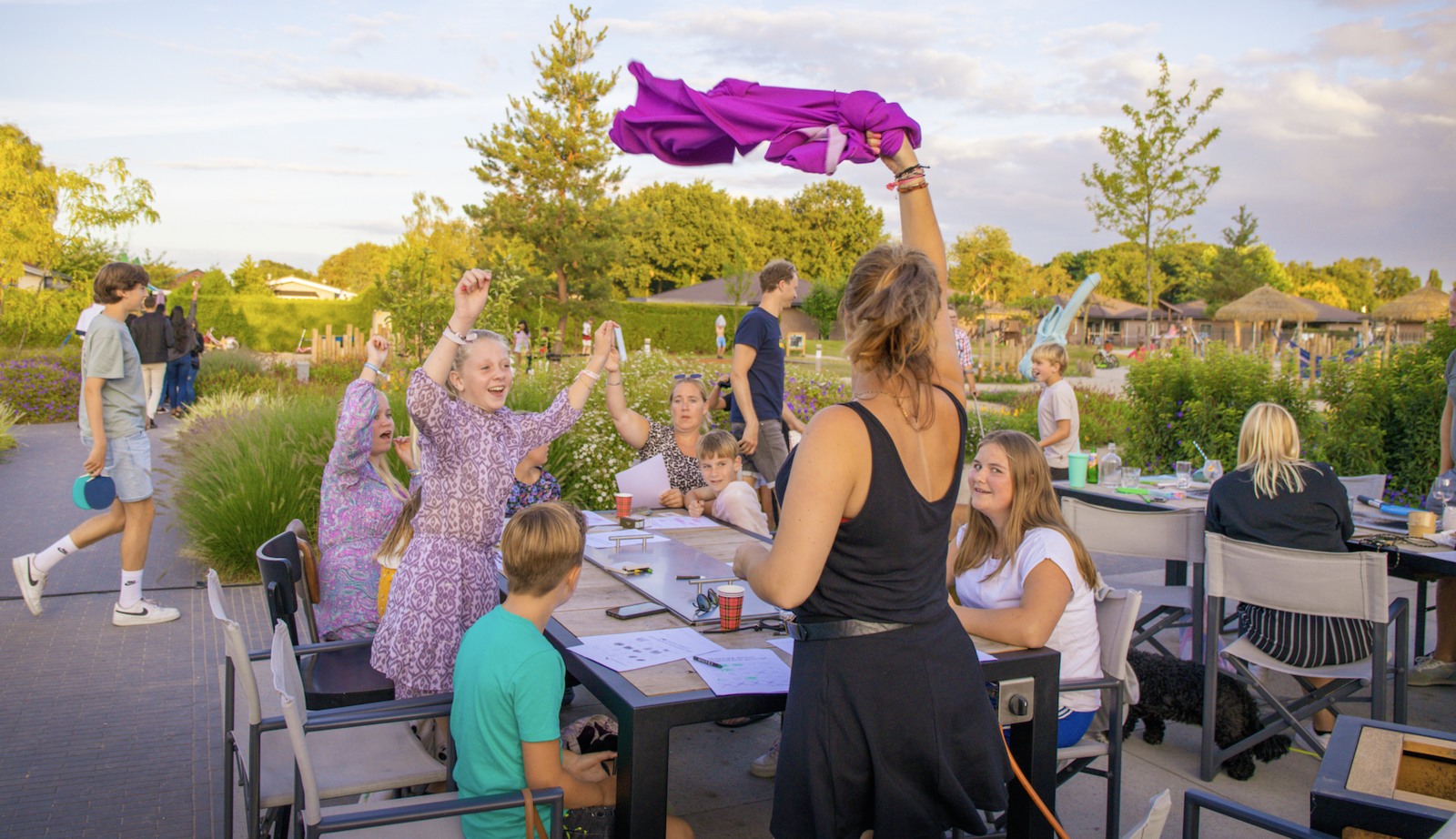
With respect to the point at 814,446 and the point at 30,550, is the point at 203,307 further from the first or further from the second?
the point at 814,446

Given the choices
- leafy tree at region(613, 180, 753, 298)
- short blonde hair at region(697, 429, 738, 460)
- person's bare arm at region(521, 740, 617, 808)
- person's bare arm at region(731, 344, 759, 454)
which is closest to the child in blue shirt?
person's bare arm at region(521, 740, 617, 808)

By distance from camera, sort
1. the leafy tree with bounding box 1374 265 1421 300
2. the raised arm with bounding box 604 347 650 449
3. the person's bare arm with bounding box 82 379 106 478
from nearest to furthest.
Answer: the raised arm with bounding box 604 347 650 449, the person's bare arm with bounding box 82 379 106 478, the leafy tree with bounding box 1374 265 1421 300

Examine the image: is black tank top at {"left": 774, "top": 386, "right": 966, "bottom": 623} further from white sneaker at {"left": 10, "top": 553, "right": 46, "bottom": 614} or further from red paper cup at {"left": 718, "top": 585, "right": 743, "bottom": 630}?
white sneaker at {"left": 10, "top": 553, "right": 46, "bottom": 614}

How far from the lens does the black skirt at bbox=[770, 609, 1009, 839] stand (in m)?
1.69

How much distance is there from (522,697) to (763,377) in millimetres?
3721

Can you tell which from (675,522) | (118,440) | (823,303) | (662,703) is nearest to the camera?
(662,703)

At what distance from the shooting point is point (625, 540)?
12.3 feet

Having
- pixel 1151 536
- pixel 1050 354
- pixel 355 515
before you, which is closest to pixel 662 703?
pixel 355 515

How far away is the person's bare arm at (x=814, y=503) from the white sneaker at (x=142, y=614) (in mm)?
4897

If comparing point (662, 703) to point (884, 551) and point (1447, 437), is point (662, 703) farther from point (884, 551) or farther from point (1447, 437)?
point (1447, 437)

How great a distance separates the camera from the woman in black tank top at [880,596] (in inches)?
64.5

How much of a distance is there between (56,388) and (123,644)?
12.4 m

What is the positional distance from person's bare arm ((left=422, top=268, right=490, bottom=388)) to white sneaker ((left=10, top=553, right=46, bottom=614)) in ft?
13.9

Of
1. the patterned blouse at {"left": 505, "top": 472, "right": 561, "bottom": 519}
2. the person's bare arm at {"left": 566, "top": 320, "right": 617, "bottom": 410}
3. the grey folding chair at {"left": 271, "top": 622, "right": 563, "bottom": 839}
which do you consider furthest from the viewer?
the patterned blouse at {"left": 505, "top": 472, "right": 561, "bottom": 519}
